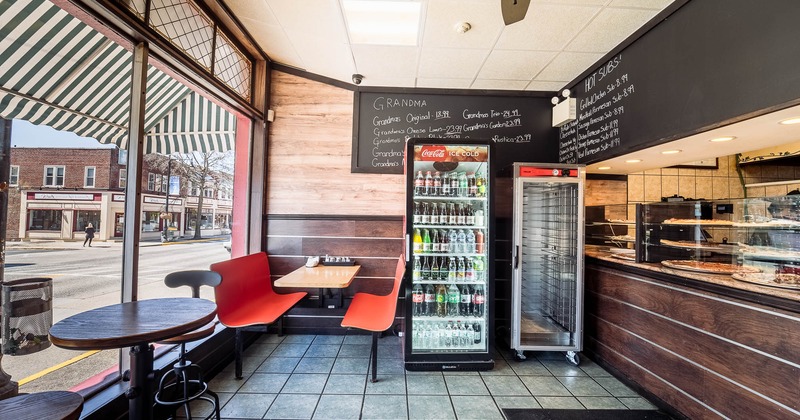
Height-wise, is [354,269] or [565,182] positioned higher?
[565,182]

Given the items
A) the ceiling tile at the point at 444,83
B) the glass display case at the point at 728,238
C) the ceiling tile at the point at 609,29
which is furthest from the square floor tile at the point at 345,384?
the ceiling tile at the point at 609,29

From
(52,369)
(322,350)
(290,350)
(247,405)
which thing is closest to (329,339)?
(322,350)

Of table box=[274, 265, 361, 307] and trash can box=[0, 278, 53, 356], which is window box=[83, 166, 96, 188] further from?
table box=[274, 265, 361, 307]

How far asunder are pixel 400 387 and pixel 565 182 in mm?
2558

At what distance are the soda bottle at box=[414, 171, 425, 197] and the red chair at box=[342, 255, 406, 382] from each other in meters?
0.72

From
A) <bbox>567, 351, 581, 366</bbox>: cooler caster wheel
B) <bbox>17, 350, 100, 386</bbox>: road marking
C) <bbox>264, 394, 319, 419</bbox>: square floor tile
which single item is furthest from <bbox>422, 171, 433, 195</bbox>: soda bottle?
<bbox>17, 350, 100, 386</bbox>: road marking

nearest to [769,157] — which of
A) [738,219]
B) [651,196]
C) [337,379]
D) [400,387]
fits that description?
[651,196]

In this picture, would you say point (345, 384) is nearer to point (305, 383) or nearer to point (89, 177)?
point (305, 383)

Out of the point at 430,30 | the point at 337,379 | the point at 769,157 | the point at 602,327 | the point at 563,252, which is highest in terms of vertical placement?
the point at 430,30

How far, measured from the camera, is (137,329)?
1.50 metres

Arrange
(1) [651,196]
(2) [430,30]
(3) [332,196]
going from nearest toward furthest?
(2) [430,30] → (3) [332,196] → (1) [651,196]

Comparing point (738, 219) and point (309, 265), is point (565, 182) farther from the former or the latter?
point (309, 265)

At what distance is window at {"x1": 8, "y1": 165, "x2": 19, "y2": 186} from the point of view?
1.64 m

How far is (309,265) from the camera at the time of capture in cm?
356
